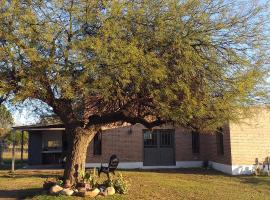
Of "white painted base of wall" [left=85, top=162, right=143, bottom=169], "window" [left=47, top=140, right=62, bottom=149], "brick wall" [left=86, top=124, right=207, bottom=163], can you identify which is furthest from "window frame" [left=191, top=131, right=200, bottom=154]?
"window" [left=47, top=140, right=62, bottom=149]

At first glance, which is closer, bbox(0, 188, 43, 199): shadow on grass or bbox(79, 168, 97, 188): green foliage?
bbox(0, 188, 43, 199): shadow on grass

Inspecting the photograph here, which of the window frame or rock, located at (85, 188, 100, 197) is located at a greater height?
the window frame

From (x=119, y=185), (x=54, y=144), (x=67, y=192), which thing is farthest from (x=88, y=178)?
(x=54, y=144)

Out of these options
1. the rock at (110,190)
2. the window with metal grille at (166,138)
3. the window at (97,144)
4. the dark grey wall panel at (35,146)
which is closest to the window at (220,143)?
the window with metal grille at (166,138)

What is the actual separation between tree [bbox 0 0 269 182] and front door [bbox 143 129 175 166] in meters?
15.5

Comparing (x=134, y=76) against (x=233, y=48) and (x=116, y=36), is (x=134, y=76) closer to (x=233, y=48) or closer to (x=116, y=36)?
(x=116, y=36)

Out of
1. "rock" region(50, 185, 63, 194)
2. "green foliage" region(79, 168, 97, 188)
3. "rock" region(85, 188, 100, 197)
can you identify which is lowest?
"rock" region(85, 188, 100, 197)

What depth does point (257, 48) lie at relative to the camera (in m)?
12.6

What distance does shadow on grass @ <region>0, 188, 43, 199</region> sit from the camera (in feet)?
47.4

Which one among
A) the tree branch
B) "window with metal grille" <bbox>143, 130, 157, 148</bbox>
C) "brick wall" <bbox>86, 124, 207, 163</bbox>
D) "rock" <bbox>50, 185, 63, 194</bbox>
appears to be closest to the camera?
"rock" <bbox>50, 185, 63, 194</bbox>

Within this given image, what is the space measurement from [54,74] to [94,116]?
3682mm

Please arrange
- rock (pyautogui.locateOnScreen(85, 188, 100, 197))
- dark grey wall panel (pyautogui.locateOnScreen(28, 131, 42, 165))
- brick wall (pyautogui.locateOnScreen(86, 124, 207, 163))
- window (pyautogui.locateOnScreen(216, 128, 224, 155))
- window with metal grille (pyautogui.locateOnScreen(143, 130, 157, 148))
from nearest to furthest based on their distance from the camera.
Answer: rock (pyautogui.locateOnScreen(85, 188, 100, 197)), window (pyautogui.locateOnScreen(216, 128, 224, 155)), brick wall (pyautogui.locateOnScreen(86, 124, 207, 163)), window with metal grille (pyautogui.locateOnScreen(143, 130, 157, 148)), dark grey wall panel (pyautogui.locateOnScreen(28, 131, 42, 165))

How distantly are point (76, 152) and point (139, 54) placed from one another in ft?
18.0

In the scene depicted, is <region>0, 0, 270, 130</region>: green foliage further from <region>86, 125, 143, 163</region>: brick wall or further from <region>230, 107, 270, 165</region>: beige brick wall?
<region>86, 125, 143, 163</region>: brick wall
